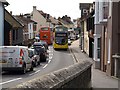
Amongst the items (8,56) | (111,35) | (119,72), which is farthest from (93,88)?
(8,56)

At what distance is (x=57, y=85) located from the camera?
6.91 meters

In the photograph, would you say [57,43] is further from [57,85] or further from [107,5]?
[57,85]

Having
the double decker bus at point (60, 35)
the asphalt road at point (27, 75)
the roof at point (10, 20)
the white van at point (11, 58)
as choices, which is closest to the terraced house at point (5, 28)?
the roof at point (10, 20)

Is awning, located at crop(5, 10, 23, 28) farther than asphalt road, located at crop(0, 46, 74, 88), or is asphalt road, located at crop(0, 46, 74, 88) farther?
awning, located at crop(5, 10, 23, 28)

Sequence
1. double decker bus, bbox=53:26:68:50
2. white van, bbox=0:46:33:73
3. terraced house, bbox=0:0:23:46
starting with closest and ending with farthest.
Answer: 1. white van, bbox=0:46:33:73
2. terraced house, bbox=0:0:23:46
3. double decker bus, bbox=53:26:68:50

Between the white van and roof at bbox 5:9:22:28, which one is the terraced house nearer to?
roof at bbox 5:9:22:28

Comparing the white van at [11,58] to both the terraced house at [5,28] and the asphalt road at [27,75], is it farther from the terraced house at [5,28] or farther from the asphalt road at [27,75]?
the terraced house at [5,28]

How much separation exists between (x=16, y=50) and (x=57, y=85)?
61.8 ft

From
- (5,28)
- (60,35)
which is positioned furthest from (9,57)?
(60,35)

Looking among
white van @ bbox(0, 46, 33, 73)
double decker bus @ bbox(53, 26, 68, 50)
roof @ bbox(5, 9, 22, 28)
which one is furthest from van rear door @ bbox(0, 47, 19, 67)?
double decker bus @ bbox(53, 26, 68, 50)

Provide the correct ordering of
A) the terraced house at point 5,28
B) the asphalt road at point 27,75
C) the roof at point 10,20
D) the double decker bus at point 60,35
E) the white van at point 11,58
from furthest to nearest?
the double decker bus at point 60,35 < the roof at point 10,20 < the terraced house at point 5,28 < the white van at point 11,58 < the asphalt road at point 27,75

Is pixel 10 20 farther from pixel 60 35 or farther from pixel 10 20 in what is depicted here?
pixel 60 35

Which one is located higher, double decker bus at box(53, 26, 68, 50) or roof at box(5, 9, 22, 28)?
roof at box(5, 9, 22, 28)

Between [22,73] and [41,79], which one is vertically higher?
[41,79]
